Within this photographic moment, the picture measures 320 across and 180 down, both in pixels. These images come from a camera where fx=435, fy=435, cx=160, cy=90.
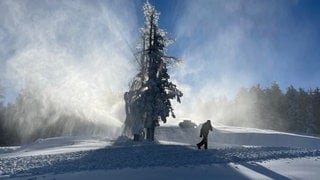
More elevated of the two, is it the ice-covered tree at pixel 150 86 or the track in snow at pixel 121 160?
the ice-covered tree at pixel 150 86

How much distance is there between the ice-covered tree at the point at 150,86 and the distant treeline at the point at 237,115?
64.6 ft

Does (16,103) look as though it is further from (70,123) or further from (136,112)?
(136,112)

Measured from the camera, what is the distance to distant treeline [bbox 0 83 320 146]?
65938mm

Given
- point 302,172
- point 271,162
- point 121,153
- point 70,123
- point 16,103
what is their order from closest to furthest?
Result: point 302,172
point 271,162
point 121,153
point 70,123
point 16,103

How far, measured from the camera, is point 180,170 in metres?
17.2

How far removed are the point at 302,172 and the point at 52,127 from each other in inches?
2244

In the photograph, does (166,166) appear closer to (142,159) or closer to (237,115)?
(142,159)

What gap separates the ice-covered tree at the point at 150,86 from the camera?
35.9m

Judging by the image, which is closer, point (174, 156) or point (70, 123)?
point (174, 156)

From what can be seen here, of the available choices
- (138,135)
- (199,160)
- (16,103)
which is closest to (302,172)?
(199,160)

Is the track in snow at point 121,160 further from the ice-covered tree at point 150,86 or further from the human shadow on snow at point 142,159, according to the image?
the ice-covered tree at point 150,86

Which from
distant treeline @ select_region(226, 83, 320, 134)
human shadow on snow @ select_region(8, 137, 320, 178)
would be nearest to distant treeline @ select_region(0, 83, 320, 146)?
distant treeline @ select_region(226, 83, 320, 134)

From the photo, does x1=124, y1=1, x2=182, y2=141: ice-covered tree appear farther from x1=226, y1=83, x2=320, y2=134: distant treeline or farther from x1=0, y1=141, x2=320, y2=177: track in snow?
x1=226, y1=83, x2=320, y2=134: distant treeline

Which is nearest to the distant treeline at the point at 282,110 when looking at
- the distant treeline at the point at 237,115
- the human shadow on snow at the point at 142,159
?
the distant treeline at the point at 237,115
